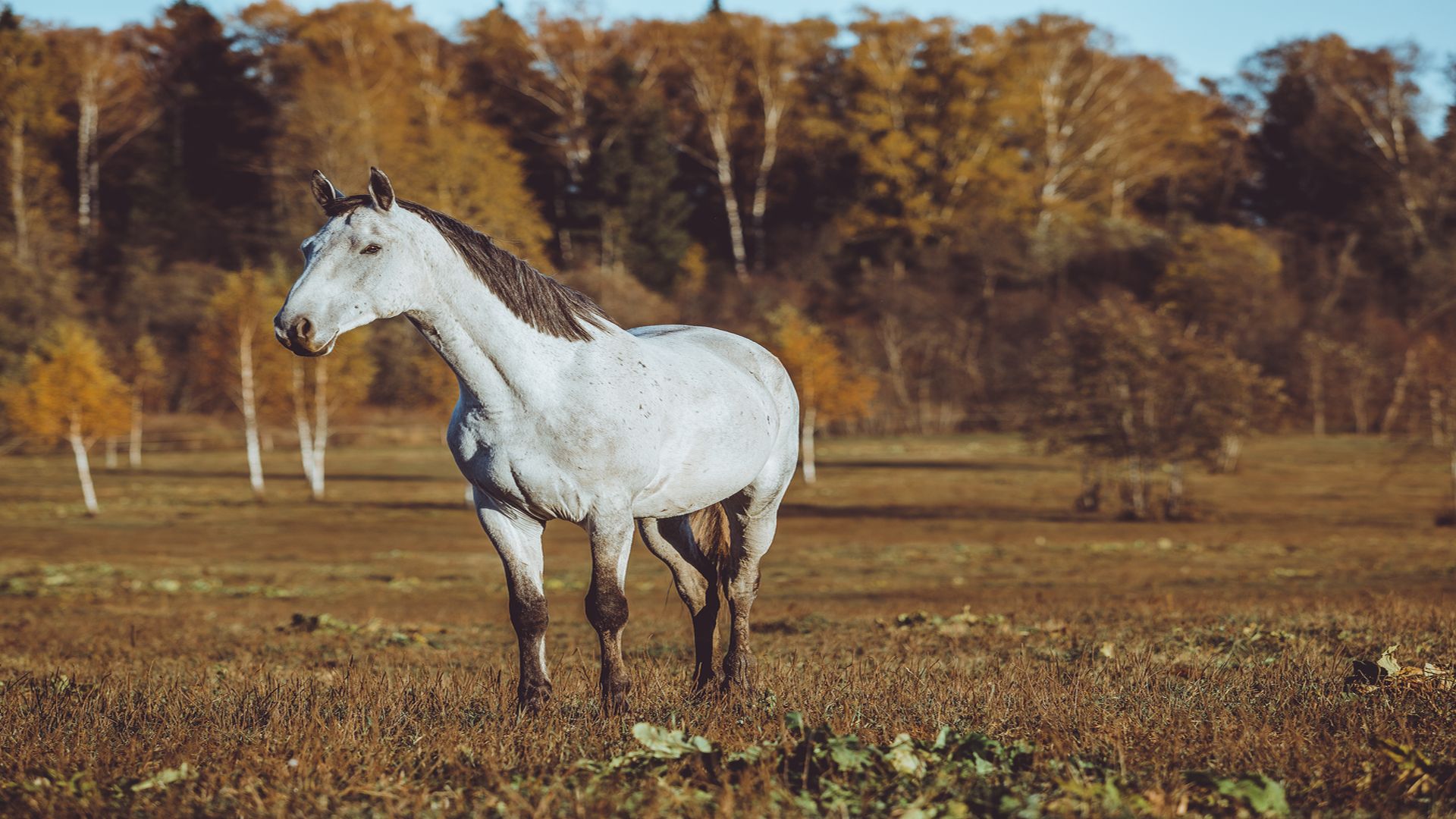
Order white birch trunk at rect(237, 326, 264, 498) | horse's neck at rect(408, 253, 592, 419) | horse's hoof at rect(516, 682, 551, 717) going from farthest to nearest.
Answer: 1. white birch trunk at rect(237, 326, 264, 498)
2. horse's hoof at rect(516, 682, 551, 717)
3. horse's neck at rect(408, 253, 592, 419)

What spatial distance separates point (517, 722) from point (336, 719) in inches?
30.6

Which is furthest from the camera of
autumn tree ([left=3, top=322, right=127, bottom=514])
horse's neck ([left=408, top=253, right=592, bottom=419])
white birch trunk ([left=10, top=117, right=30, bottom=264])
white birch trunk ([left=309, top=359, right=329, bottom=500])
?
white birch trunk ([left=10, top=117, right=30, bottom=264])

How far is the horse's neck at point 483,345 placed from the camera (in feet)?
18.2

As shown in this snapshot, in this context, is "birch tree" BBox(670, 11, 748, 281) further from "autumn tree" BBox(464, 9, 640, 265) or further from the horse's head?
the horse's head

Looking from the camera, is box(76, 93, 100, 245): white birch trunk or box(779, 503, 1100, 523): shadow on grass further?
box(76, 93, 100, 245): white birch trunk

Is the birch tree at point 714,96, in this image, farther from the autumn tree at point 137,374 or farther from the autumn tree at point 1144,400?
the autumn tree at point 1144,400

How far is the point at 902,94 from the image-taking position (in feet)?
243

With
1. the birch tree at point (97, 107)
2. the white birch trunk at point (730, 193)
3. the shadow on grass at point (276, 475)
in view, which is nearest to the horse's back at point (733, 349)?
the shadow on grass at point (276, 475)

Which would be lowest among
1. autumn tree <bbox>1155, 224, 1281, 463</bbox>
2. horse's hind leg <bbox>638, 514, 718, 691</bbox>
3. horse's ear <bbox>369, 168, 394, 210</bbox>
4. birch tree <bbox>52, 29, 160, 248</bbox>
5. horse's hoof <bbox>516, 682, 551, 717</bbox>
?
horse's hoof <bbox>516, 682, 551, 717</bbox>

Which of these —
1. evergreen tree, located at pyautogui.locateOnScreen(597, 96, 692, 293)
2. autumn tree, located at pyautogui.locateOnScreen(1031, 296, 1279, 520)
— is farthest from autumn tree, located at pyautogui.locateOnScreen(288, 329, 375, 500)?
autumn tree, located at pyautogui.locateOnScreen(1031, 296, 1279, 520)

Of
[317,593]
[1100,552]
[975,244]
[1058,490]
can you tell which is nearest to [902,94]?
[975,244]

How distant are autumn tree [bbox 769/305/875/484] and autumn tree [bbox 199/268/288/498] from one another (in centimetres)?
2219

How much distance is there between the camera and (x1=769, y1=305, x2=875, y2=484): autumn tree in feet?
172

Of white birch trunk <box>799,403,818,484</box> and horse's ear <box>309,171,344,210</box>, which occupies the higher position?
horse's ear <box>309,171,344,210</box>
